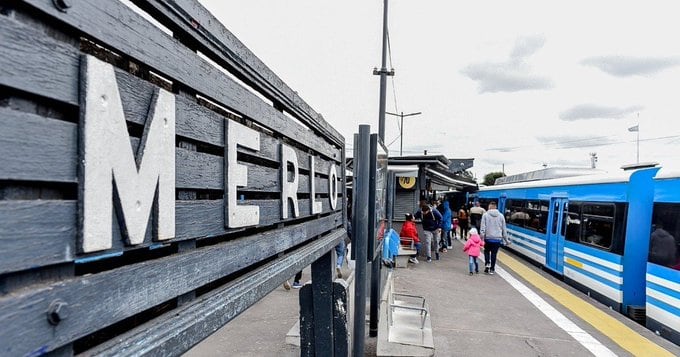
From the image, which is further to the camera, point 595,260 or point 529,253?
point 529,253

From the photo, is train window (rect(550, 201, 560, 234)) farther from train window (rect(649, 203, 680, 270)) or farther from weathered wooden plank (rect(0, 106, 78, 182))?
weathered wooden plank (rect(0, 106, 78, 182))

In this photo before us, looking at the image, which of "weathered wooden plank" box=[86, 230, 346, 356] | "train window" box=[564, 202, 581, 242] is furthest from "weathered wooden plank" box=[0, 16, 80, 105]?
"train window" box=[564, 202, 581, 242]

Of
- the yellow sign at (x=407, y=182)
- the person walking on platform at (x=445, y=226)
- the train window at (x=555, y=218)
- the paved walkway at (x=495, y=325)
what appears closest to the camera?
the paved walkway at (x=495, y=325)

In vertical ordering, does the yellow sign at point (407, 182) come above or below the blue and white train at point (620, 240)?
above

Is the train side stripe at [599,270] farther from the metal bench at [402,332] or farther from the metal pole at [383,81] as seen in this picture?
the metal pole at [383,81]

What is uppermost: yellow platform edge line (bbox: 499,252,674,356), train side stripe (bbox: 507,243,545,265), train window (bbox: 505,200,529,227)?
train window (bbox: 505,200,529,227)

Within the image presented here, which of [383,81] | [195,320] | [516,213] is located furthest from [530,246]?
[195,320]

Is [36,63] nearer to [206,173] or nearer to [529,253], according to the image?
[206,173]

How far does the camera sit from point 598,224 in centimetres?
938

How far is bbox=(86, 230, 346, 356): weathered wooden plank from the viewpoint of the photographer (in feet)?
3.85

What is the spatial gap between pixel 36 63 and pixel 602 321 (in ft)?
28.3

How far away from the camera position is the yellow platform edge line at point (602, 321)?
6164mm

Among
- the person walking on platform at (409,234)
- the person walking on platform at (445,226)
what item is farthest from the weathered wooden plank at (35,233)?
the person walking on platform at (445,226)

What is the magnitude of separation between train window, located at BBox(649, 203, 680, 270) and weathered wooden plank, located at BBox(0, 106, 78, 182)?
317 inches
